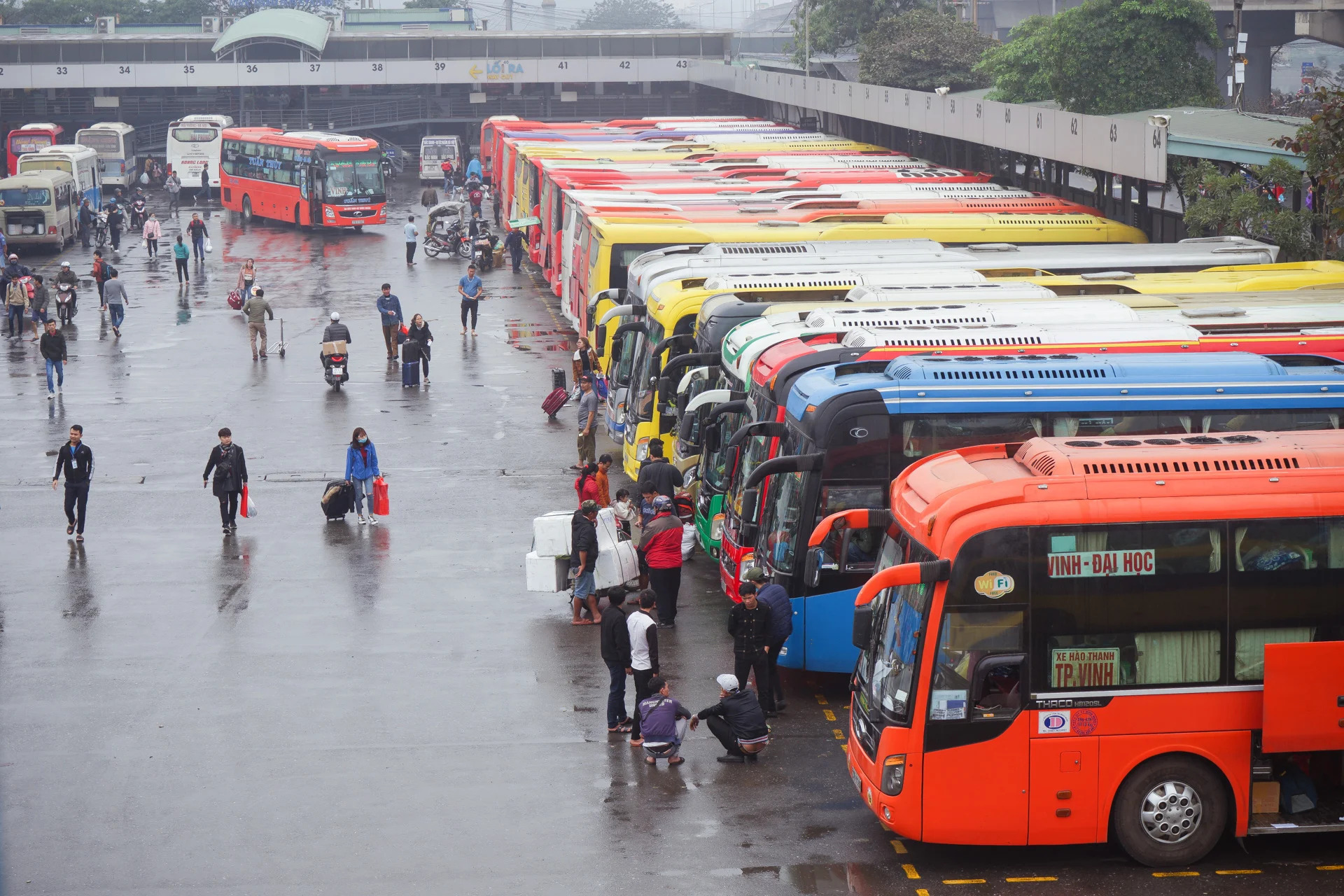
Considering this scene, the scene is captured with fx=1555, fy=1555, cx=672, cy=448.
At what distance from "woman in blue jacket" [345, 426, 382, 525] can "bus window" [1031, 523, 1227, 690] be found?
11.6 m

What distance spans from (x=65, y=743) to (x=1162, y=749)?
28.3ft

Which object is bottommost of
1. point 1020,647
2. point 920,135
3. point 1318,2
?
point 1020,647

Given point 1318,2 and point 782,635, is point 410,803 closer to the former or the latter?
point 782,635

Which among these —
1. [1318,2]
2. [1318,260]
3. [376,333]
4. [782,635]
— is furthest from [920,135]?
[782,635]

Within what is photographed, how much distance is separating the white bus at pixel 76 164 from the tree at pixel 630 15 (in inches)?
4677

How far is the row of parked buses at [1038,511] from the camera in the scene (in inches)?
Answer: 402

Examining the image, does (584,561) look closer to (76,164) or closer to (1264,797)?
(1264,797)

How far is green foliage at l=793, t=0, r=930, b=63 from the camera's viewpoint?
6278 cm

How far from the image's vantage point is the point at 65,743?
12.8m

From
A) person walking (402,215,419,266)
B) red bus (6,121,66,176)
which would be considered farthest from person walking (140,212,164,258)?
red bus (6,121,66,176)

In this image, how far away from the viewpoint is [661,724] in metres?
12.1

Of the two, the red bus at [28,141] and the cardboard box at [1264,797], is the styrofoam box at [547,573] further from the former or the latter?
the red bus at [28,141]

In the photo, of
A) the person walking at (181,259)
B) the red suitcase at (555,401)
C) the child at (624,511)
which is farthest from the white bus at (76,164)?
the child at (624,511)

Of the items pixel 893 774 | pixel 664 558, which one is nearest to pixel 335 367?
pixel 664 558
